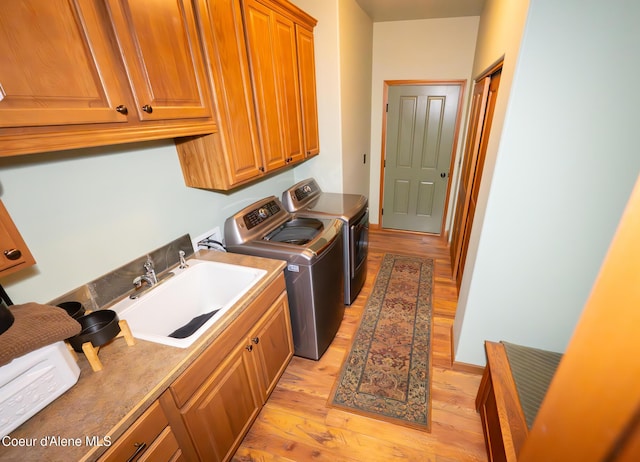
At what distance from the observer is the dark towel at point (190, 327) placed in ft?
4.64

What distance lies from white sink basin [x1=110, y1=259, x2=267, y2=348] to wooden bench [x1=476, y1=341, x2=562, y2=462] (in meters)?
1.29

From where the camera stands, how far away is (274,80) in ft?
5.91

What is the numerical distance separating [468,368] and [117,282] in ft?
7.07

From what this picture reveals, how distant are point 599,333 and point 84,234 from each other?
1.56m

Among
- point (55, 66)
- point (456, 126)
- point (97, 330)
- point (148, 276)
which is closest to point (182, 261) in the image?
point (148, 276)

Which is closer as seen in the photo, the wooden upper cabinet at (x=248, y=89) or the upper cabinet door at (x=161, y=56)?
the upper cabinet door at (x=161, y=56)

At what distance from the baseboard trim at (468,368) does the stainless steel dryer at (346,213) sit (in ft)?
3.15

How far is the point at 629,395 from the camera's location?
227 mm

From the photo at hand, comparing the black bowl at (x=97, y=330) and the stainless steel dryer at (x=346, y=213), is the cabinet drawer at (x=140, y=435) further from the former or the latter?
the stainless steel dryer at (x=346, y=213)

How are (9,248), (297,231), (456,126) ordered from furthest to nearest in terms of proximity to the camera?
(456,126) → (297,231) → (9,248)

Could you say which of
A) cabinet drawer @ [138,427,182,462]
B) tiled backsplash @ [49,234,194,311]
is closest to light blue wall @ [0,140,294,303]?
tiled backsplash @ [49,234,194,311]

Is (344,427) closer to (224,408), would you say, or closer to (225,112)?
(224,408)

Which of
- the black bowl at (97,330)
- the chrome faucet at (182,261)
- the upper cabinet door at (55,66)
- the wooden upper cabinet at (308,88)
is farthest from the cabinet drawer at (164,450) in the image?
the wooden upper cabinet at (308,88)

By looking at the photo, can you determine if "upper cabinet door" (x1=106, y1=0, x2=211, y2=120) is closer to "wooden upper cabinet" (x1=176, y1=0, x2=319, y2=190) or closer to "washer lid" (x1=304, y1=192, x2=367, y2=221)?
"wooden upper cabinet" (x1=176, y1=0, x2=319, y2=190)
